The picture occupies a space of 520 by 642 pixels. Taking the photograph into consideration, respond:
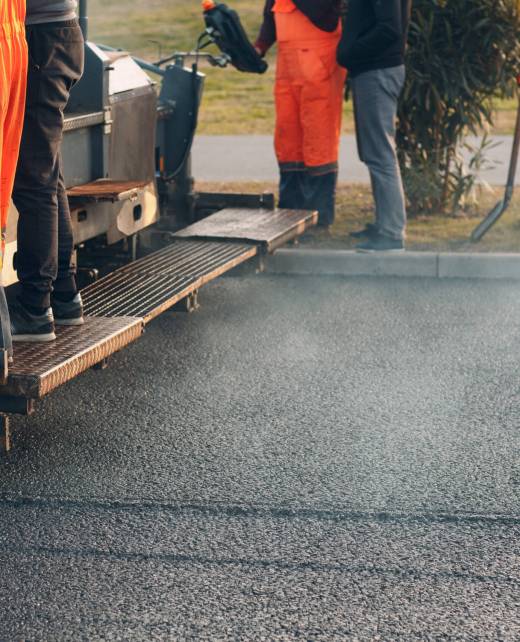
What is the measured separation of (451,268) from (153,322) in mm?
2151

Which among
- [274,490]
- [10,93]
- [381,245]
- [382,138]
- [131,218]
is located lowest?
[274,490]

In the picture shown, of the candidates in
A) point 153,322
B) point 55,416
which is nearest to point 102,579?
point 55,416

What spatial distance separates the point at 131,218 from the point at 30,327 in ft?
5.27

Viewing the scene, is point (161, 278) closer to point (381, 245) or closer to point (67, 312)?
point (67, 312)

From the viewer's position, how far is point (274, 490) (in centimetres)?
418

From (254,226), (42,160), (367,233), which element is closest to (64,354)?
(42,160)

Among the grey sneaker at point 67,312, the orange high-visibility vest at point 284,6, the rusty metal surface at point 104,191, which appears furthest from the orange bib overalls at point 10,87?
the orange high-visibility vest at point 284,6

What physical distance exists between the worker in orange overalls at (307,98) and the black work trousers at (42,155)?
361 cm

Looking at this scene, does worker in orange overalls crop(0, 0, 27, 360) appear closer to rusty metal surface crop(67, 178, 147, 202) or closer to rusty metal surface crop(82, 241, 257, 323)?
rusty metal surface crop(82, 241, 257, 323)

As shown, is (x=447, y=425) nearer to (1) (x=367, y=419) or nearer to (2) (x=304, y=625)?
(1) (x=367, y=419)

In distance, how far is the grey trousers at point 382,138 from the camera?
778 cm

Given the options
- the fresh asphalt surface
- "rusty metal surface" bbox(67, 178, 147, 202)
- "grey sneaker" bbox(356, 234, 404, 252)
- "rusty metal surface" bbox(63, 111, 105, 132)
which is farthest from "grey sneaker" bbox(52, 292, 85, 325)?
"grey sneaker" bbox(356, 234, 404, 252)

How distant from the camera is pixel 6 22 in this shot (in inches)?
152

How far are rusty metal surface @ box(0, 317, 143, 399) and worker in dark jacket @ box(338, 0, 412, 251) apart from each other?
3.39 meters
